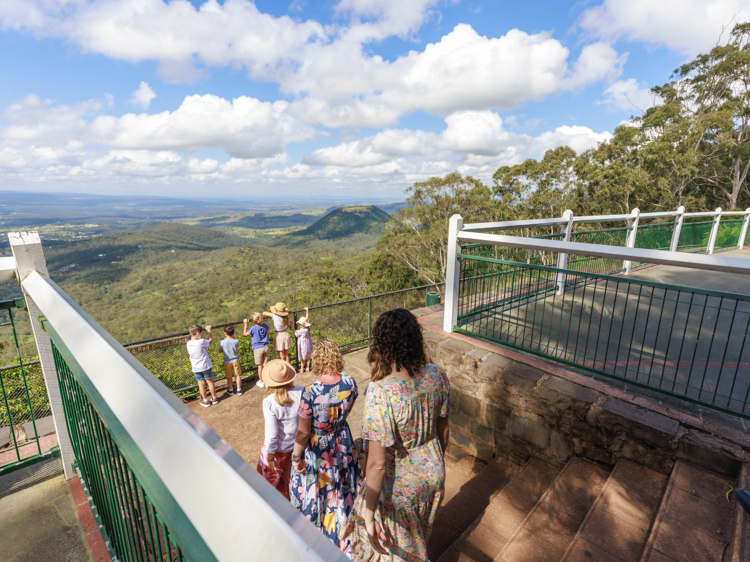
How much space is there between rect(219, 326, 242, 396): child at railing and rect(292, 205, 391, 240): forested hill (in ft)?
380

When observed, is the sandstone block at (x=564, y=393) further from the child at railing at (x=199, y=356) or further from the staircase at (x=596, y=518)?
the child at railing at (x=199, y=356)

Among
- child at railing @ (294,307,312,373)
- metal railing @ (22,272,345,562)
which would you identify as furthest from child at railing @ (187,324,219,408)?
metal railing @ (22,272,345,562)

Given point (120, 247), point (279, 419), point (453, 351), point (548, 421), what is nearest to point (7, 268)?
point (279, 419)

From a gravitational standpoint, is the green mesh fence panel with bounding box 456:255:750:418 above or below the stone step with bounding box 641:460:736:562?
above

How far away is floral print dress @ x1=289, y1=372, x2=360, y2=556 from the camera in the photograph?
2.46m

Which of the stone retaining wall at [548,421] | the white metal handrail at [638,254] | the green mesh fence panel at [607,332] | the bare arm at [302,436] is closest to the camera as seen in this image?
the bare arm at [302,436]

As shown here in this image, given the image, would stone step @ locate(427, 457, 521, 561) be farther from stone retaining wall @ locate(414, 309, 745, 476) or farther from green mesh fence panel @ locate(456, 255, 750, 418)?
green mesh fence panel @ locate(456, 255, 750, 418)

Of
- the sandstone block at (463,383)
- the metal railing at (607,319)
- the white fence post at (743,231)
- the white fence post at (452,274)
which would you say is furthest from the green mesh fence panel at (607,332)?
the white fence post at (743,231)

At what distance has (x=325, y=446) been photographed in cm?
254

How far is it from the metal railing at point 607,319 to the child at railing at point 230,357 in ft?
11.1

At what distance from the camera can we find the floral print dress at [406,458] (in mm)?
2074

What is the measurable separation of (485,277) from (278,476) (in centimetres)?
338

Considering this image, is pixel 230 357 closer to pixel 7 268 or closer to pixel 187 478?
pixel 7 268

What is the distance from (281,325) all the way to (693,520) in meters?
5.51
